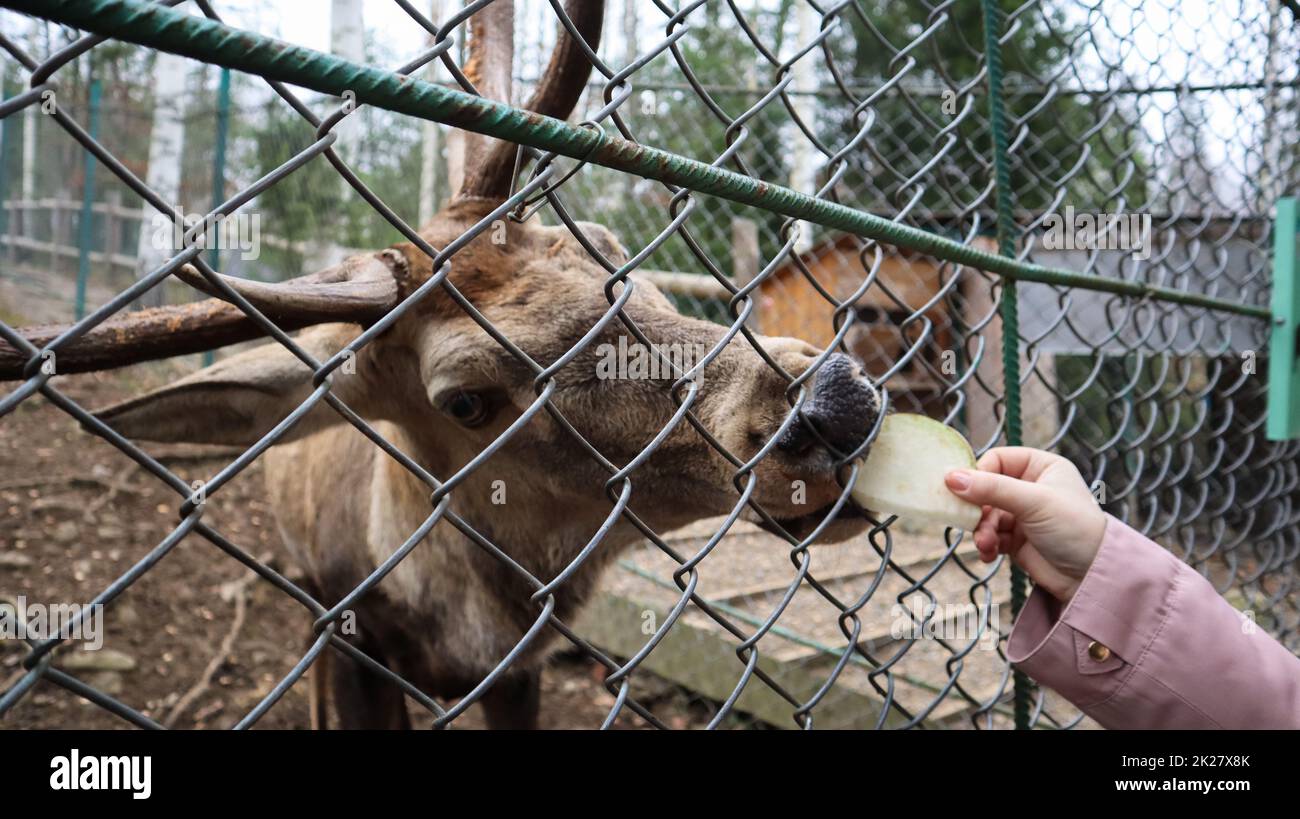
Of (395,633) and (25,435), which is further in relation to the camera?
(25,435)

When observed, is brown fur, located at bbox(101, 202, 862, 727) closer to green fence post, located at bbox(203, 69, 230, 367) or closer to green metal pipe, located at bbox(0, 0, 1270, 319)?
green metal pipe, located at bbox(0, 0, 1270, 319)

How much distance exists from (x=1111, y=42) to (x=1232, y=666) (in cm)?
245

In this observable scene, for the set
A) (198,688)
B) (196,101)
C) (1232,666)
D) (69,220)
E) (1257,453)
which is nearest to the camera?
(1232,666)

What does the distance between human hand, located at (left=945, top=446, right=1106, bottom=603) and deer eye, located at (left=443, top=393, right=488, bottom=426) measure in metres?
1.15

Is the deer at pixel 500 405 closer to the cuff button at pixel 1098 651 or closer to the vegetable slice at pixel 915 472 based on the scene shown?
the vegetable slice at pixel 915 472

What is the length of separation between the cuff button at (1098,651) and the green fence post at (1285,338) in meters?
2.21

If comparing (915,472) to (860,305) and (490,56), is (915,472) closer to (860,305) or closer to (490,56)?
(490,56)

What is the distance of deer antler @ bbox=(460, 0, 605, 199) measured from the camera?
1.78m

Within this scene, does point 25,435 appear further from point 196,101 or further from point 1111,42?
point 1111,42

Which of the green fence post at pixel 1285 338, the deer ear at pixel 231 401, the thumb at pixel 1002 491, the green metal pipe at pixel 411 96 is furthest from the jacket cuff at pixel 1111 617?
the green fence post at pixel 1285 338

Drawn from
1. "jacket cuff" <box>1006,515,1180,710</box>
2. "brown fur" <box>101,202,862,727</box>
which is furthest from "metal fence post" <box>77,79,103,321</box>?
"jacket cuff" <box>1006,515,1180,710</box>

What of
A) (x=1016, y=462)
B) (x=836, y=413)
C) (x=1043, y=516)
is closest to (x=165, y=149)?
(x=836, y=413)

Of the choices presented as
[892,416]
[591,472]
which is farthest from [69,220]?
[892,416]

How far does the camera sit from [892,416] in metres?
1.81
